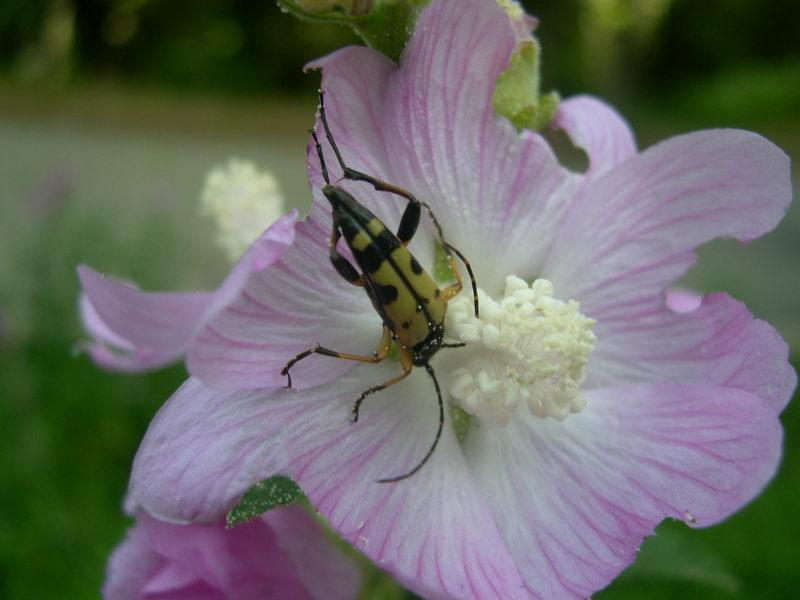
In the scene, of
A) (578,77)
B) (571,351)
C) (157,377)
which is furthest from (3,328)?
(578,77)

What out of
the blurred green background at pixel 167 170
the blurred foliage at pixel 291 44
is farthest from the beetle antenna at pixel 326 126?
the blurred foliage at pixel 291 44

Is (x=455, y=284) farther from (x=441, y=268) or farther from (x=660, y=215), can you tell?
(x=660, y=215)

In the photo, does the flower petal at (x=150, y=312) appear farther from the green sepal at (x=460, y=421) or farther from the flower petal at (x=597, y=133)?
the flower petal at (x=597, y=133)

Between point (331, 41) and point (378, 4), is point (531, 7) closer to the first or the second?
point (331, 41)

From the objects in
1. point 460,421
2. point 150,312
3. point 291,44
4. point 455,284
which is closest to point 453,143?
point 455,284

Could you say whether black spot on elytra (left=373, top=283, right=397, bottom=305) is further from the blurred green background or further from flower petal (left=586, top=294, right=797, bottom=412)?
the blurred green background

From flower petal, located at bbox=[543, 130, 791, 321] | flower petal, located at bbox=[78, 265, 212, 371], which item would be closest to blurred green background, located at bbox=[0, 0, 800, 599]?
flower petal, located at bbox=[543, 130, 791, 321]
